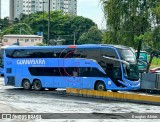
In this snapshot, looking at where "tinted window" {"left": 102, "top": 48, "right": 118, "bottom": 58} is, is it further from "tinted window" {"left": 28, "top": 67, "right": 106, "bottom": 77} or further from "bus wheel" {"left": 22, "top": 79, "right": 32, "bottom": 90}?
"bus wheel" {"left": 22, "top": 79, "right": 32, "bottom": 90}

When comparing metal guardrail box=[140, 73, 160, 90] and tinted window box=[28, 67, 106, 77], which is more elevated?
tinted window box=[28, 67, 106, 77]

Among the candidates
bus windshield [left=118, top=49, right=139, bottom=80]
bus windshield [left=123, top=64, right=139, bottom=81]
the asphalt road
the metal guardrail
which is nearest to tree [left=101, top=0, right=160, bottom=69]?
the metal guardrail

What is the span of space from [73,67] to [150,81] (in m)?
→ 5.35

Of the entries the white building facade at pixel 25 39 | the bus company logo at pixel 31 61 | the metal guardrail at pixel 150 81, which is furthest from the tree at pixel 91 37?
the metal guardrail at pixel 150 81

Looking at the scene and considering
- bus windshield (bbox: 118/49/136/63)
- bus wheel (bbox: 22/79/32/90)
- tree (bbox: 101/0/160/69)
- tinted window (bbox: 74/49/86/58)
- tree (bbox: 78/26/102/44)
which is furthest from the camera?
tree (bbox: 78/26/102/44)

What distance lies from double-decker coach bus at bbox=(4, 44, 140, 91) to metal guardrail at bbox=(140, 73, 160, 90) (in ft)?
2.16

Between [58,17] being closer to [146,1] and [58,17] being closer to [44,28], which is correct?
[44,28]

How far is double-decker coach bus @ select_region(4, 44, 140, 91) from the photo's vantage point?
27.4 m

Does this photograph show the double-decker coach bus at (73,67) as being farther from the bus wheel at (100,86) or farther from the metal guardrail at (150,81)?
the metal guardrail at (150,81)

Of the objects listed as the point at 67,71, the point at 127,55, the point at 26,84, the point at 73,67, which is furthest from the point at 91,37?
the point at 127,55

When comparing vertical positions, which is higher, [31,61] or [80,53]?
[80,53]

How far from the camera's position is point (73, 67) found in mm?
29109

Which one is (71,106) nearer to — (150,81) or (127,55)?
(127,55)

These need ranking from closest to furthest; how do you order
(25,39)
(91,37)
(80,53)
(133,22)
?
(80,53)
(133,22)
(91,37)
(25,39)
